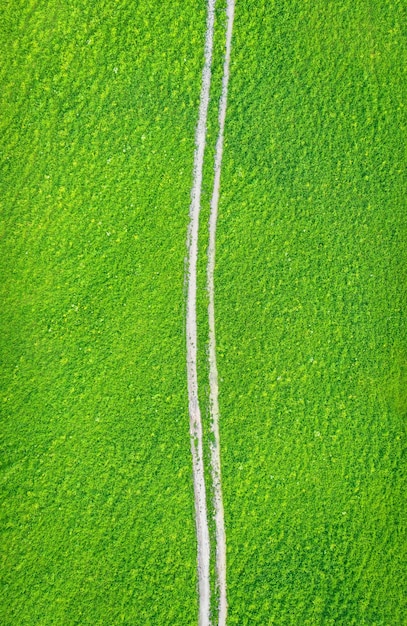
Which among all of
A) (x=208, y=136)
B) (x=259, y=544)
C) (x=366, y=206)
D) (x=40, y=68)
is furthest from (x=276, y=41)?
(x=259, y=544)

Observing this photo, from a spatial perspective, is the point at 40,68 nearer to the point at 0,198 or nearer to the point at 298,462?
the point at 0,198

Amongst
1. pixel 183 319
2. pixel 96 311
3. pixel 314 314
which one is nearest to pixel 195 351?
pixel 183 319

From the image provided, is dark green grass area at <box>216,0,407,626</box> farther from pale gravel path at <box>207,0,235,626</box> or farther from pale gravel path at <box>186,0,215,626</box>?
pale gravel path at <box>186,0,215,626</box>

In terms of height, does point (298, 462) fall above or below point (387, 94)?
below

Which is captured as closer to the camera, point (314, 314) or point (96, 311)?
point (96, 311)

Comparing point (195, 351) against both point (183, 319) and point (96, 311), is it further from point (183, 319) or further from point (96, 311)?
point (96, 311)

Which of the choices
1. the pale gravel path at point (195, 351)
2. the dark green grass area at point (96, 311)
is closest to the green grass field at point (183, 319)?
the dark green grass area at point (96, 311)
